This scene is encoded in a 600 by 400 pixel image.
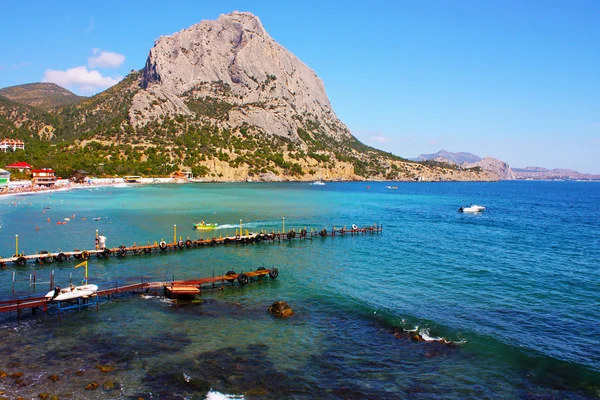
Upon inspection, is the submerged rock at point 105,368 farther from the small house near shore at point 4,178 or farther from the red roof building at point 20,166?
the red roof building at point 20,166

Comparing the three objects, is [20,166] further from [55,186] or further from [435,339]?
[435,339]

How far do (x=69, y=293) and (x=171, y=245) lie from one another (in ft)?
84.7

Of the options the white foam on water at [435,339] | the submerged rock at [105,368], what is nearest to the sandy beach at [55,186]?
the submerged rock at [105,368]

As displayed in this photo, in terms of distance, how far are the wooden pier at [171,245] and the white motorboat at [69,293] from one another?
1898 cm

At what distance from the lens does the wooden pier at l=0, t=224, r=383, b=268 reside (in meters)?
50.9

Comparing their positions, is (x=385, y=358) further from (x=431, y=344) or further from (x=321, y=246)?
(x=321, y=246)

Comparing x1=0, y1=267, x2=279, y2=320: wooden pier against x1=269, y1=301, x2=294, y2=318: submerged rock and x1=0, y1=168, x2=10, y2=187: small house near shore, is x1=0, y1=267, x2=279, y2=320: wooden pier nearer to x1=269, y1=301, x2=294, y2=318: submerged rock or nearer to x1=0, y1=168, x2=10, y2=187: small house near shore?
x1=269, y1=301, x2=294, y2=318: submerged rock

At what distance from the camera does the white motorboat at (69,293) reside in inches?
1341

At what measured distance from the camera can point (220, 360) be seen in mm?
25844

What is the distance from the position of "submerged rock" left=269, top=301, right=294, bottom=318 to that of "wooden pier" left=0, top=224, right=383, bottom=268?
1162 inches

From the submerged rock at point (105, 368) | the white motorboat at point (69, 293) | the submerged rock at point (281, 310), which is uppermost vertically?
the white motorboat at point (69, 293)

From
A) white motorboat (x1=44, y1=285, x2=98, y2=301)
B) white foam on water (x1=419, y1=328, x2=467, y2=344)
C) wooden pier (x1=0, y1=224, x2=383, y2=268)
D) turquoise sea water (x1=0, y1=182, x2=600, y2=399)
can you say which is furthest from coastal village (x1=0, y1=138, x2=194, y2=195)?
white foam on water (x1=419, y1=328, x2=467, y2=344)

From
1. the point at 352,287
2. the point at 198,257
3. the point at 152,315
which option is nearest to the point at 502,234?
the point at 352,287

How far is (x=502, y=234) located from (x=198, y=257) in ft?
190
